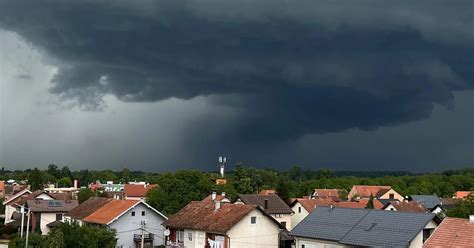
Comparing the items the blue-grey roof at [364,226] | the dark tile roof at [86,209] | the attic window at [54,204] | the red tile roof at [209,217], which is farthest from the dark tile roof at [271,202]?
the blue-grey roof at [364,226]

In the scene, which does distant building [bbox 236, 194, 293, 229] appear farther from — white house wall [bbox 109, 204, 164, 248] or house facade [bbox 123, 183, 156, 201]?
house facade [bbox 123, 183, 156, 201]

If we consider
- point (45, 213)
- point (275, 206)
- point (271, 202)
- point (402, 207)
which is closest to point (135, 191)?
point (45, 213)

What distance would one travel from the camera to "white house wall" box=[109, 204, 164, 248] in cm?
6925

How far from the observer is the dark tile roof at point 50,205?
84.4 m

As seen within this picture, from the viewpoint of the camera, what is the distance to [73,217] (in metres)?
78.3

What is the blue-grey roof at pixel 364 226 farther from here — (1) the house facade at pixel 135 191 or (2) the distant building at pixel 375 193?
(1) the house facade at pixel 135 191

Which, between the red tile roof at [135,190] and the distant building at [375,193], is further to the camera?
the distant building at [375,193]

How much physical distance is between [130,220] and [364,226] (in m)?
30.3

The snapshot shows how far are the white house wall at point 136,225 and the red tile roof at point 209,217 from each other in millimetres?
4828

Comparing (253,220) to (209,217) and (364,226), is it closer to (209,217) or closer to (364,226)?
(209,217)

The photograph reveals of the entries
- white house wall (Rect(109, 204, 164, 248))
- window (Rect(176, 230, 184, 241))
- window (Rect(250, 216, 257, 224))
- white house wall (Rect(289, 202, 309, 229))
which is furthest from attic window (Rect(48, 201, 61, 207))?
window (Rect(250, 216, 257, 224))

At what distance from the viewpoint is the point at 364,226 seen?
52469 millimetres

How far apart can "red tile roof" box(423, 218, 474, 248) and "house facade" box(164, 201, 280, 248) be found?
20.8 meters

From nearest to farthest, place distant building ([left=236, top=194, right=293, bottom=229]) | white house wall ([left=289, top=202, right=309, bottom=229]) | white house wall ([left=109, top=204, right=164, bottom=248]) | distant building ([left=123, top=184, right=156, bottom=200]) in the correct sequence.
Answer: white house wall ([left=109, top=204, right=164, bottom=248]) < distant building ([left=236, top=194, right=293, bottom=229]) < white house wall ([left=289, top=202, right=309, bottom=229]) < distant building ([left=123, top=184, right=156, bottom=200])
